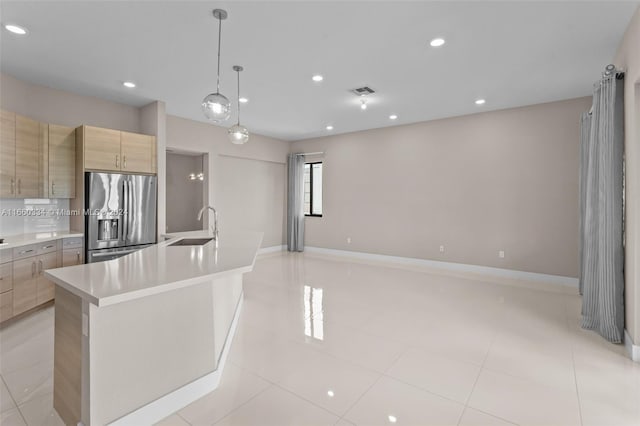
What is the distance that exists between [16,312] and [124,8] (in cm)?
328

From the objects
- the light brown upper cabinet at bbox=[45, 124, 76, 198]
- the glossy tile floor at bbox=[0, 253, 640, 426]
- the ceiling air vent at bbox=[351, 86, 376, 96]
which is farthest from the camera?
the ceiling air vent at bbox=[351, 86, 376, 96]

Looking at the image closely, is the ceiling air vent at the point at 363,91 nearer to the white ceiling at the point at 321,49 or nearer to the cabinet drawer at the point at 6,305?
the white ceiling at the point at 321,49

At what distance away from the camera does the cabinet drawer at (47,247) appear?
3612mm

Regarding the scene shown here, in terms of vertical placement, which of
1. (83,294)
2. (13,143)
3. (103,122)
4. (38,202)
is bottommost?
(83,294)

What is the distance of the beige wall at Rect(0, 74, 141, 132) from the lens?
12.9 feet

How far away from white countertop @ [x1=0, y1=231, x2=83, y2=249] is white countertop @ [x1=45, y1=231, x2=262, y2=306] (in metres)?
1.80

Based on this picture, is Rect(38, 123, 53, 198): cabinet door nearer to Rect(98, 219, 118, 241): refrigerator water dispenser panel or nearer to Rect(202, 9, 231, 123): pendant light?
Rect(98, 219, 118, 241): refrigerator water dispenser panel

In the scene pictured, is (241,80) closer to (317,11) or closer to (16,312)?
(317,11)

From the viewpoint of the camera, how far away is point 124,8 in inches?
103

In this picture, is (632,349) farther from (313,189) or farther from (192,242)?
(313,189)

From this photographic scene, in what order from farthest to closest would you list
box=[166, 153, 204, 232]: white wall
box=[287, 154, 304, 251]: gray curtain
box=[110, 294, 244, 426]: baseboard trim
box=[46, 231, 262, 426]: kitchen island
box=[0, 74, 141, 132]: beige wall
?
box=[287, 154, 304, 251]: gray curtain
box=[166, 153, 204, 232]: white wall
box=[0, 74, 141, 132]: beige wall
box=[110, 294, 244, 426]: baseboard trim
box=[46, 231, 262, 426]: kitchen island

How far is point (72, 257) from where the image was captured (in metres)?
4.05

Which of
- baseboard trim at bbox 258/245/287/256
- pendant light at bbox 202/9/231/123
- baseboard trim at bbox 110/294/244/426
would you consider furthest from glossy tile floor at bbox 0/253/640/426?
baseboard trim at bbox 258/245/287/256

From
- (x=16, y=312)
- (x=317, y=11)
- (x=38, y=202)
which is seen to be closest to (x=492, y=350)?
(x=317, y=11)
